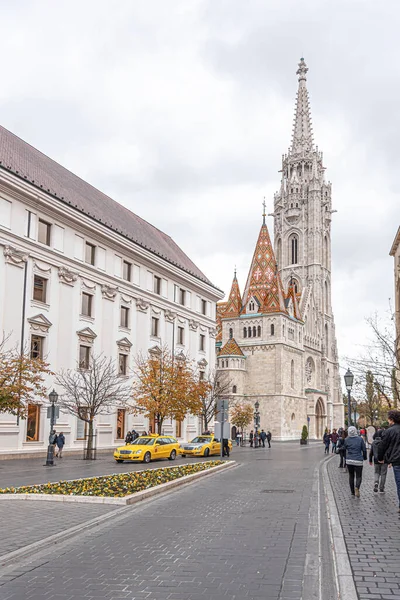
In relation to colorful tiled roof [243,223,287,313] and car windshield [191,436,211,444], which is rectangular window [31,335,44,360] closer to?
car windshield [191,436,211,444]

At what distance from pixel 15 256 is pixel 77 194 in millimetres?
9865

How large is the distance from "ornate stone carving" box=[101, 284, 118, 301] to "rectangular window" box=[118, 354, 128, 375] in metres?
3.93

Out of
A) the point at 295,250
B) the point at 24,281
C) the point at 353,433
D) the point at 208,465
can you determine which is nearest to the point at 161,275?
the point at 24,281

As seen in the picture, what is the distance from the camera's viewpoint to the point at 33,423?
3011cm

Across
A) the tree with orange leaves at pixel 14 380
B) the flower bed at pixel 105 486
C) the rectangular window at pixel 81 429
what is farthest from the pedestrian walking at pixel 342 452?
the rectangular window at pixel 81 429

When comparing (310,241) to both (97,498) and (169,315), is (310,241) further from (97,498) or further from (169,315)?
(97,498)

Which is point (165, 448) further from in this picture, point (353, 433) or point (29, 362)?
point (353, 433)

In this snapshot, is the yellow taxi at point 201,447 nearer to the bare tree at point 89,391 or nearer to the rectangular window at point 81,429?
the bare tree at point 89,391

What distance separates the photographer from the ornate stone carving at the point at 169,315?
44.2m

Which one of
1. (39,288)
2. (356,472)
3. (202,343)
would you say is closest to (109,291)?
(39,288)

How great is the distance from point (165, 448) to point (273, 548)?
20869 millimetres

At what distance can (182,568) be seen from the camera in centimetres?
669

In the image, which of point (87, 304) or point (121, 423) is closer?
point (87, 304)

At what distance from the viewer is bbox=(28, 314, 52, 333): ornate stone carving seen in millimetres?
30625
